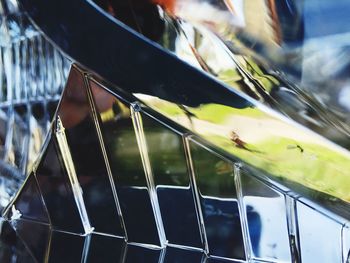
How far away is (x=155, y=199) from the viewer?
2.58 feet

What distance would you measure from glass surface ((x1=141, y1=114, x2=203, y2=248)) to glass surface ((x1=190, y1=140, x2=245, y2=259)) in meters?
0.02

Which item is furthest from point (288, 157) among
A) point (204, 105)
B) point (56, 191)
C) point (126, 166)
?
point (56, 191)

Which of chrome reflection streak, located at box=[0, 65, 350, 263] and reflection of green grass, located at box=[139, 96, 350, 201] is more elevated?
reflection of green grass, located at box=[139, 96, 350, 201]

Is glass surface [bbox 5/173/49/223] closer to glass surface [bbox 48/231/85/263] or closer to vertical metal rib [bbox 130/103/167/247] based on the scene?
glass surface [bbox 48/231/85/263]

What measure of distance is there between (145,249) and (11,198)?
24cm

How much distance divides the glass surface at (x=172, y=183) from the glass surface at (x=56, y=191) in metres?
0.15

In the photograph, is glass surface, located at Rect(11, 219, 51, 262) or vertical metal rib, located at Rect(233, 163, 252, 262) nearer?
vertical metal rib, located at Rect(233, 163, 252, 262)

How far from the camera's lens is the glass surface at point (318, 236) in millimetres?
710

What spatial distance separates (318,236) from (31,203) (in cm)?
45

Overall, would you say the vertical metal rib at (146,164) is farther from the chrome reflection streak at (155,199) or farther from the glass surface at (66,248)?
the glass surface at (66,248)

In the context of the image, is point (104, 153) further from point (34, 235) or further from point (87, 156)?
point (34, 235)

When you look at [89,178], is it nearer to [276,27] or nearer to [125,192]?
[125,192]

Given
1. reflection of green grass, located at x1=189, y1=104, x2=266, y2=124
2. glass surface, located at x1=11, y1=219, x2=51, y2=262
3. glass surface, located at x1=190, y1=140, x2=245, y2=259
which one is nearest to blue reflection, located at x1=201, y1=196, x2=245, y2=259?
glass surface, located at x1=190, y1=140, x2=245, y2=259

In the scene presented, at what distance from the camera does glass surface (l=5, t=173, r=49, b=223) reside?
858 millimetres
